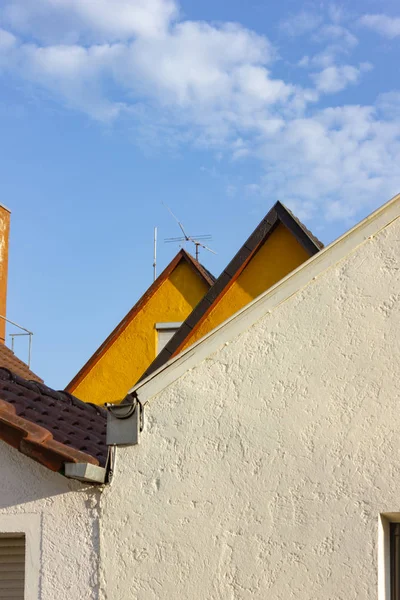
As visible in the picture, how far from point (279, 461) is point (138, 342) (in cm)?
1062

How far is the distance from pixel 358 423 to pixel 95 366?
10946 mm

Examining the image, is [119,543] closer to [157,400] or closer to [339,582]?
[157,400]

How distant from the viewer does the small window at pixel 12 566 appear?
23.6 ft

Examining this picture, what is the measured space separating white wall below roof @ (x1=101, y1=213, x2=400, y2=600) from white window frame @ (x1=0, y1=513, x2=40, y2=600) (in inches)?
21.1

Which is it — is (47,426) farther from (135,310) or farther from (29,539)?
(135,310)

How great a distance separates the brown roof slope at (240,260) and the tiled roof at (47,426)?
136 centimetres

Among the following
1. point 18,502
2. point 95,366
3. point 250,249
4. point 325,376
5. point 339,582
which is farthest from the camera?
point 95,366

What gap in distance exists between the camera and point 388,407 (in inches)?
255

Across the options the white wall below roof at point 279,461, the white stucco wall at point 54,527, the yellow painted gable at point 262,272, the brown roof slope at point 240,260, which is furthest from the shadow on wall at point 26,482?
the yellow painted gable at point 262,272

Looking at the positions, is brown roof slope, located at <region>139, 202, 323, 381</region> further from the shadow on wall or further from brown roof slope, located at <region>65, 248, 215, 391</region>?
brown roof slope, located at <region>65, 248, 215, 391</region>

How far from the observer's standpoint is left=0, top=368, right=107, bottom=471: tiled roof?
6.98 meters

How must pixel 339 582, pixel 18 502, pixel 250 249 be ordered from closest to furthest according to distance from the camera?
1. pixel 339 582
2. pixel 18 502
3. pixel 250 249

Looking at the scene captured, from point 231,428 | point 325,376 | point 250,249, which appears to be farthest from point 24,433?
point 250,249

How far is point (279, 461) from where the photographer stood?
21.8 ft
